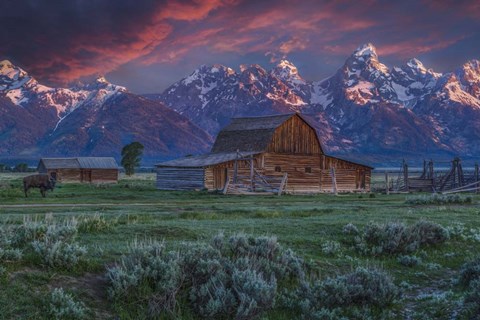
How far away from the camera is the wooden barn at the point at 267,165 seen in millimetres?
52188

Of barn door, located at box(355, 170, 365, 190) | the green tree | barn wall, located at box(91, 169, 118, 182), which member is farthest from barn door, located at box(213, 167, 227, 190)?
the green tree

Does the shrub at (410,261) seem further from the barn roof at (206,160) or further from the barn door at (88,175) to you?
the barn door at (88,175)

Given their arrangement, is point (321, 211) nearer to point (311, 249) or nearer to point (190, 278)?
point (311, 249)

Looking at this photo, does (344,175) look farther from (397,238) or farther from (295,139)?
(397,238)

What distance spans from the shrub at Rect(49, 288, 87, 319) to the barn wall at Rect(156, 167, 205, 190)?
42167 mm

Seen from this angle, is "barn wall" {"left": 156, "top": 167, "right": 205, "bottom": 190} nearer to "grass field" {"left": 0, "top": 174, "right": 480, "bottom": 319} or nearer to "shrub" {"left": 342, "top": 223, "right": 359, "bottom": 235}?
"grass field" {"left": 0, "top": 174, "right": 480, "bottom": 319}

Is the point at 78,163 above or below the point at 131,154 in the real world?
below

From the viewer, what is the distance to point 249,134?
58.9 metres

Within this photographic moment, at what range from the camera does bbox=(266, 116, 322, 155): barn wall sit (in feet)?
185

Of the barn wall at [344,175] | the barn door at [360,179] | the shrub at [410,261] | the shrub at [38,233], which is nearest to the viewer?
the shrub at [38,233]

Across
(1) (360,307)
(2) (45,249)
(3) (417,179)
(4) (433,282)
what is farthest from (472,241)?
(3) (417,179)

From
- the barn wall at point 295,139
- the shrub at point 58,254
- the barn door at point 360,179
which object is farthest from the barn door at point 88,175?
the shrub at point 58,254

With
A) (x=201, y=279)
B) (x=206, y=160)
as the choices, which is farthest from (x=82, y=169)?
(x=201, y=279)

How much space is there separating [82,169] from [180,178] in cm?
3626
